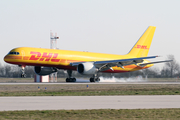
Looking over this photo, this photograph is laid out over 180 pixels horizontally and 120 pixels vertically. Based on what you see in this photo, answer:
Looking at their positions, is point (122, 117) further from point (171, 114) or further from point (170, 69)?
point (170, 69)

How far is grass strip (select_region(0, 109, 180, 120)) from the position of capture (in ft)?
43.1

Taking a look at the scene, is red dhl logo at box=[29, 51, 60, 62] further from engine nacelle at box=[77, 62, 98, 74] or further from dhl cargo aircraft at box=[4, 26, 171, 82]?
engine nacelle at box=[77, 62, 98, 74]

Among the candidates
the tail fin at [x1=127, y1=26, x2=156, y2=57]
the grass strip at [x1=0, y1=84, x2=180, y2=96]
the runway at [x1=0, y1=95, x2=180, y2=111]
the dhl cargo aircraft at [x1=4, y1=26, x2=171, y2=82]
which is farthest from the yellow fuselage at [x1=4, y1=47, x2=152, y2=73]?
the runway at [x1=0, y1=95, x2=180, y2=111]

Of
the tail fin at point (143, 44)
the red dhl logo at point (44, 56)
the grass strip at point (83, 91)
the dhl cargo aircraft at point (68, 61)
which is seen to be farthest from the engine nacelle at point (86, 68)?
the grass strip at point (83, 91)

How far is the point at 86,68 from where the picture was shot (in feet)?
173

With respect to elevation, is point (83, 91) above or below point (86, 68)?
below

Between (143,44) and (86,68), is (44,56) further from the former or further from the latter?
(143,44)

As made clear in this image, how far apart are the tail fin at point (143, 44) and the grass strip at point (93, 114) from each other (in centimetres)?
5157

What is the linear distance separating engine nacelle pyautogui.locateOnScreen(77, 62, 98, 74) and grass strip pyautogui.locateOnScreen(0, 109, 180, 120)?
123 ft

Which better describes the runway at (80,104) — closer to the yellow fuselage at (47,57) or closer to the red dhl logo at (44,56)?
the yellow fuselage at (47,57)

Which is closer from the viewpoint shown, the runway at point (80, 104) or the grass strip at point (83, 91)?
the runway at point (80, 104)

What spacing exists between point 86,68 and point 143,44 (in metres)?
19.8

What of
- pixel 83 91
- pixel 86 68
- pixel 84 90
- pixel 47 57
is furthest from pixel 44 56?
pixel 83 91

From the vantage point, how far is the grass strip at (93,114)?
13133 millimetres
